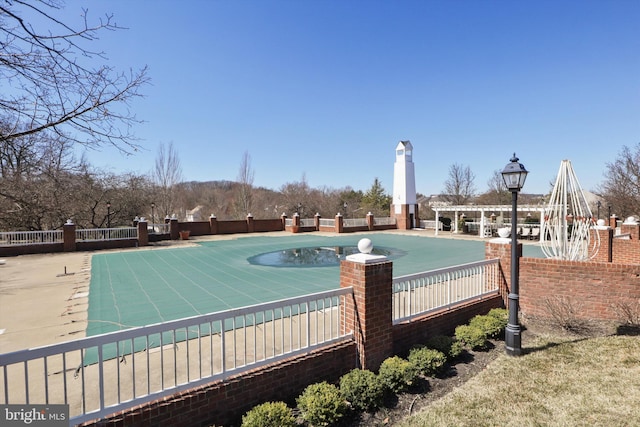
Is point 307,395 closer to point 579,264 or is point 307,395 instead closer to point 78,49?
point 78,49

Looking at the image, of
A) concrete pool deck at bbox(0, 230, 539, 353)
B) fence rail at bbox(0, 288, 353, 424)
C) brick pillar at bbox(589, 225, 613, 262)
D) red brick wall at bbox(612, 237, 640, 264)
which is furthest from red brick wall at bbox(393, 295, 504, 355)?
red brick wall at bbox(612, 237, 640, 264)

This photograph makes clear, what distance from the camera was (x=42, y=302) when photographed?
6.67 meters

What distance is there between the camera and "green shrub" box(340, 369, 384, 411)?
330cm

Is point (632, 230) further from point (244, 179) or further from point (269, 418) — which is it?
point (244, 179)

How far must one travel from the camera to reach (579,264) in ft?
18.7

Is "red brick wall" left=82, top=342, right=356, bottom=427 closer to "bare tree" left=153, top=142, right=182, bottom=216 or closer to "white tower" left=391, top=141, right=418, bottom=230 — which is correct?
"white tower" left=391, top=141, right=418, bottom=230

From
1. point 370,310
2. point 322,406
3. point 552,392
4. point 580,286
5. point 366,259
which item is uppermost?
point 366,259

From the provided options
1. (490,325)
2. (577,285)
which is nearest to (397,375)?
(490,325)

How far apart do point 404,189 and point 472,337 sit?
852 inches

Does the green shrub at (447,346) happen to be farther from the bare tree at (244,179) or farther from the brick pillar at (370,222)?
the bare tree at (244,179)

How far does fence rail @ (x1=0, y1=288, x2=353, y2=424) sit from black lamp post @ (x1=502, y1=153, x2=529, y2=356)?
255 centimetres

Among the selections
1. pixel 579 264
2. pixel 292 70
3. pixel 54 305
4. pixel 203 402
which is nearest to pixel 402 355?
pixel 203 402

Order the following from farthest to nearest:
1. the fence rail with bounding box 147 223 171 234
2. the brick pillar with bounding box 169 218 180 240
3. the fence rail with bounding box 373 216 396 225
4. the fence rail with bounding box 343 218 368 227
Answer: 1. the fence rail with bounding box 373 216 396 225
2. the fence rail with bounding box 343 218 368 227
3. the fence rail with bounding box 147 223 171 234
4. the brick pillar with bounding box 169 218 180 240

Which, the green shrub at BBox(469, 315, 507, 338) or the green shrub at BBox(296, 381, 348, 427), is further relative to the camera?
the green shrub at BBox(469, 315, 507, 338)
